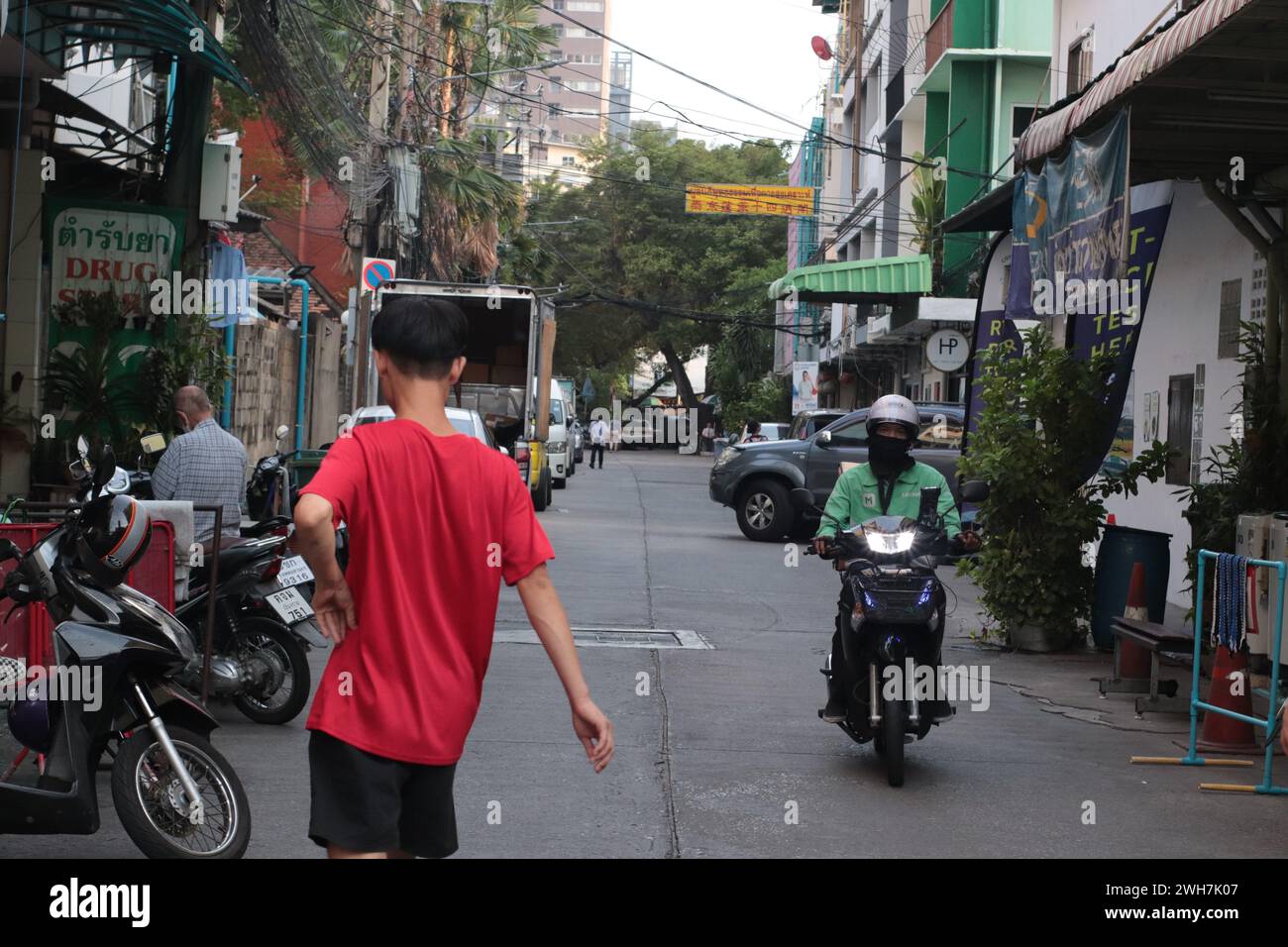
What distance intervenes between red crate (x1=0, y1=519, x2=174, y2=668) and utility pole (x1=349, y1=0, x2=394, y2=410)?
15191 millimetres

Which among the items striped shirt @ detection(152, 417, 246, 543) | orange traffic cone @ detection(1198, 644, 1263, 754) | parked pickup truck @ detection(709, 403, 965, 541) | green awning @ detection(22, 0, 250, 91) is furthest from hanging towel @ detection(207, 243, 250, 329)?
orange traffic cone @ detection(1198, 644, 1263, 754)

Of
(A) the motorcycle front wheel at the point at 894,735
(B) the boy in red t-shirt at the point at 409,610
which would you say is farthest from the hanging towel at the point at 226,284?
(B) the boy in red t-shirt at the point at 409,610

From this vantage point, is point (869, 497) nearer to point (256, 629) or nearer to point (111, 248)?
point (256, 629)

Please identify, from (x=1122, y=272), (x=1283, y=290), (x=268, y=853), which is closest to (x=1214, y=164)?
(x=1283, y=290)

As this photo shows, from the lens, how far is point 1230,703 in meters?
8.54

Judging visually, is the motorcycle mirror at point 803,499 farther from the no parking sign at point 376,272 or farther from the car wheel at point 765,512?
the no parking sign at point 376,272

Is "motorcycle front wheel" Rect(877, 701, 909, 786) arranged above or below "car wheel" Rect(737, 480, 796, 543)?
below

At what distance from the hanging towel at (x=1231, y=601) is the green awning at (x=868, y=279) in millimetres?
22525

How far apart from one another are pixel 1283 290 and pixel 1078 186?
80.2 inches

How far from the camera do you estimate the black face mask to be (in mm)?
A: 7609

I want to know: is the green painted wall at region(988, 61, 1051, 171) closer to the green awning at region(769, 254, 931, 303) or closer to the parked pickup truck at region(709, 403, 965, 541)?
the green awning at region(769, 254, 931, 303)

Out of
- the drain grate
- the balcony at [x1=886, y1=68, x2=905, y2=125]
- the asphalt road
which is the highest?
the balcony at [x1=886, y1=68, x2=905, y2=125]

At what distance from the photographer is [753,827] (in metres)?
6.41

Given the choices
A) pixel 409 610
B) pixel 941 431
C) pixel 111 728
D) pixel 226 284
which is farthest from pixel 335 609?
pixel 941 431
